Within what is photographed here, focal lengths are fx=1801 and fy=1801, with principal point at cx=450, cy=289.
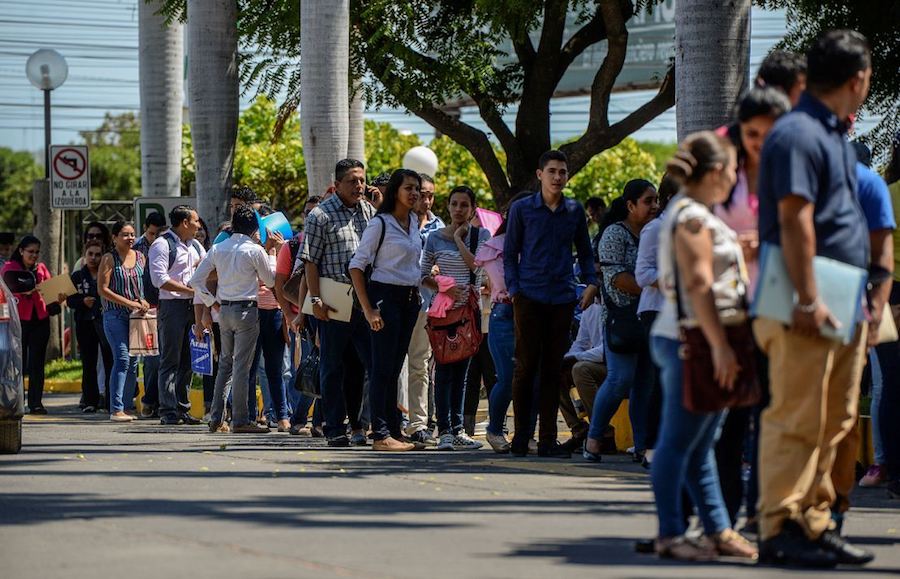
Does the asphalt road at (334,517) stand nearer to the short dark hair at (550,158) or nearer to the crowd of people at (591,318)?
the crowd of people at (591,318)

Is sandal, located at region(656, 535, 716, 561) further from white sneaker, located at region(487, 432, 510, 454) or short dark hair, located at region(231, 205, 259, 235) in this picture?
short dark hair, located at region(231, 205, 259, 235)

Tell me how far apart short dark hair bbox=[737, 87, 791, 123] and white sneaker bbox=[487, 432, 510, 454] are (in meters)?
5.54

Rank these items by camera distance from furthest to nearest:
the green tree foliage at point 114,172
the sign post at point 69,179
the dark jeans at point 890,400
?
the green tree foliage at point 114,172, the sign post at point 69,179, the dark jeans at point 890,400

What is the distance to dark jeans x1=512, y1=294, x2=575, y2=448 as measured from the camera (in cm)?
1192

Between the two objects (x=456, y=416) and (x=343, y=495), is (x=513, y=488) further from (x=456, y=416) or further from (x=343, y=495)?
(x=456, y=416)

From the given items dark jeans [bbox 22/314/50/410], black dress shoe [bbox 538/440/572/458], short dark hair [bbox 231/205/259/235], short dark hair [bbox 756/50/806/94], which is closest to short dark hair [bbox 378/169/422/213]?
black dress shoe [bbox 538/440/572/458]

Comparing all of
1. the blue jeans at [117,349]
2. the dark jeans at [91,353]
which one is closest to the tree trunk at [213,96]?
the dark jeans at [91,353]

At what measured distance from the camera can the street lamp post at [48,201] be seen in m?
27.7

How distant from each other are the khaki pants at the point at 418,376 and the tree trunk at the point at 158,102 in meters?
9.16

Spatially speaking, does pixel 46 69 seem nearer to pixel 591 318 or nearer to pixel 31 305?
pixel 31 305

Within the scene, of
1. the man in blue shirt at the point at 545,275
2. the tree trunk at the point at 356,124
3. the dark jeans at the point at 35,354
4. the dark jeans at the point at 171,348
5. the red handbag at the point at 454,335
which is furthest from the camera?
the tree trunk at the point at 356,124

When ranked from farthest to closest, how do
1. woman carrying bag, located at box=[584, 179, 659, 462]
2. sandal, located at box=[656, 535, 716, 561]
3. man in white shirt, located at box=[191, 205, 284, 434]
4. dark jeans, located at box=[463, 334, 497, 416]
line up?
man in white shirt, located at box=[191, 205, 284, 434] → dark jeans, located at box=[463, 334, 497, 416] → woman carrying bag, located at box=[584, 179, 659, 462] → sandal, located at box=[656, 535, 716, 561]

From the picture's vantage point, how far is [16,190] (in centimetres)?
8212

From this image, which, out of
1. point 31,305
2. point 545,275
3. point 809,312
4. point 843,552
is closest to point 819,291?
point 809,312
